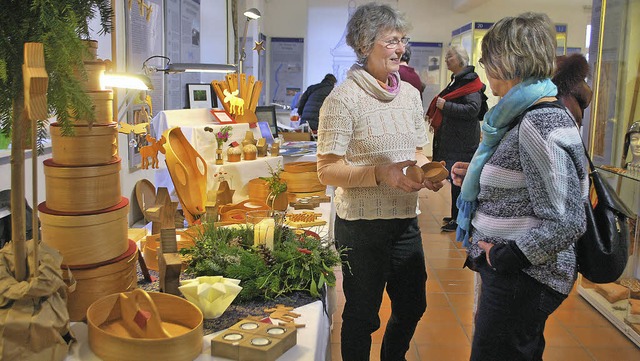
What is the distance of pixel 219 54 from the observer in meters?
6.84

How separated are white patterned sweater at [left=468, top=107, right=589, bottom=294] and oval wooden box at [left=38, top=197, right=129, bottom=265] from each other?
3.27 feet

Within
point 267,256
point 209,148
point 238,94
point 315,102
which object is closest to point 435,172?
point 267,256

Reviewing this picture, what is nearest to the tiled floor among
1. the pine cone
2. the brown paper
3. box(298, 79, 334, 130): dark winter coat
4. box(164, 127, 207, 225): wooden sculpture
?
box(164, 127, 207, 225): wooden sculpture

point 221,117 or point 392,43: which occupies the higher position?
point 392,43

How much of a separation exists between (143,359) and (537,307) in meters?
1.04

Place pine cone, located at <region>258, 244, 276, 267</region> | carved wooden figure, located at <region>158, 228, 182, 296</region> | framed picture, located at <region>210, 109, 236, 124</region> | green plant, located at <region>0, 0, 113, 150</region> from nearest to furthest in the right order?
green plant, located at <region>0, 0, 113, 150</region> → carved wooden figure, located at <region>158, 228, 182, 296</region> → pine cone, located at <region>258, 244, 276, 267</region> → framed picture, located at <region>210, 109, 236, 124</region>

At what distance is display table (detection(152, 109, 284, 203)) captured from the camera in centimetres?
299

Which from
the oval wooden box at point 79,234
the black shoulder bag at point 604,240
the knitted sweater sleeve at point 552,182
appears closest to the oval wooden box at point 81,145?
the oval wooden box at point 79,234

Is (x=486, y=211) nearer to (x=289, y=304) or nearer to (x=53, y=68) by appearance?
(x=289, y=304)

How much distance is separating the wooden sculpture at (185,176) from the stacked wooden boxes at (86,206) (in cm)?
91

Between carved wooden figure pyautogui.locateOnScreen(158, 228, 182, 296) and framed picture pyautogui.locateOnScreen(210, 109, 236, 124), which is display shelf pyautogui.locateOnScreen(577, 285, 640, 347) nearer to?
framed picture pyautogui.locateOnScreen(210, 109, 236, 124)

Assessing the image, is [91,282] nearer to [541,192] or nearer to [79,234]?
[79,234]

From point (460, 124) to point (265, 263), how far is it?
12.6 feet

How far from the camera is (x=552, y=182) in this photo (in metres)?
1.52
